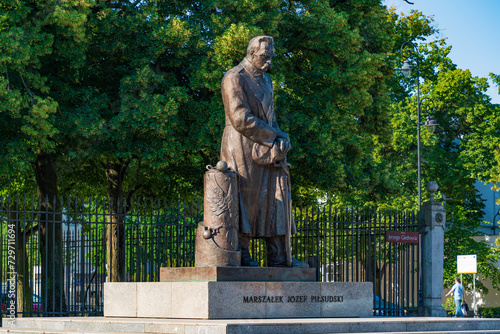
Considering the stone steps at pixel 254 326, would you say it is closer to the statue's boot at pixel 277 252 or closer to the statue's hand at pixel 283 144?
the statue's boot at pixel 277 252

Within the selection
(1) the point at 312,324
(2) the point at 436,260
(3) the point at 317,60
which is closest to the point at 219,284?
(1) the point at 312,324

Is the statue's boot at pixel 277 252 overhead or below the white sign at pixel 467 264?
overhead

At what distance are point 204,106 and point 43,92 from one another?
383 cm

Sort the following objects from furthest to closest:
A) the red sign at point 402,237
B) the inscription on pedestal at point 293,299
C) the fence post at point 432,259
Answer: the fence post at point 432,259, the red sign at point 402,237, the inscription on pedestal at point 293,299

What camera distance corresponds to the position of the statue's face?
1172cm

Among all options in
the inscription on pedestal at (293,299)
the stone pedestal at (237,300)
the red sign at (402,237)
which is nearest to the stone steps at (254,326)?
the stone pedestal at (237,300)

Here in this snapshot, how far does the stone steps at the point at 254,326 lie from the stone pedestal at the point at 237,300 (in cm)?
29

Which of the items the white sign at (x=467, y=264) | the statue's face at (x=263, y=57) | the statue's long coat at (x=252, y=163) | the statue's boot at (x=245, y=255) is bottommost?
the white sign at (x=467, y=264)

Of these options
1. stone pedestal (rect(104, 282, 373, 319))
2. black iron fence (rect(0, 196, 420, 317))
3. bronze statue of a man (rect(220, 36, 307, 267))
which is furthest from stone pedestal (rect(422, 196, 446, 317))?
bronze statue of a man (rect(220, 36, 307, 267))

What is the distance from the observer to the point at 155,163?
18.8 m

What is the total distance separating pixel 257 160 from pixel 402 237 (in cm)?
787

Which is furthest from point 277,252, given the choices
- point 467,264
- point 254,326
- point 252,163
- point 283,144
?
point 467,264

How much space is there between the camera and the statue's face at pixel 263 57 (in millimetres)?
11719

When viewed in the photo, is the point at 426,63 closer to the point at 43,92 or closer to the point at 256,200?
the point at 43,92
